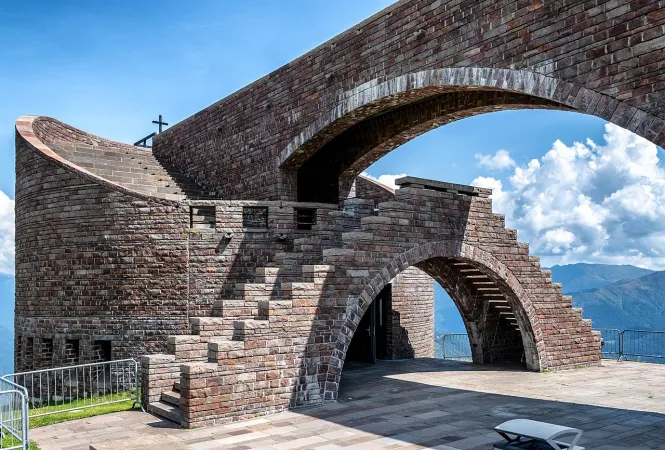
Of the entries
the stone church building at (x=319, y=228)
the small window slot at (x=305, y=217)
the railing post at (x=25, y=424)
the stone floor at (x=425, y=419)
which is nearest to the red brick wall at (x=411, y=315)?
the stone church building at (x=319, y=228)

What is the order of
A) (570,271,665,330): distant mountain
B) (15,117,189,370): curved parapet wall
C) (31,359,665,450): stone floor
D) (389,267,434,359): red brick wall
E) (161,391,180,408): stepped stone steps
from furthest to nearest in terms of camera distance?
1. (570,271,665,330): distant mountain
2. (389,267,434,359): red brick wall
3. (15,117,189,370): curved parapet wall
4. (161,391,180,408): stepped stone steps
5. (31,359,665,450): stone floor

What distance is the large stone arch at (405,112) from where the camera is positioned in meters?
9.06

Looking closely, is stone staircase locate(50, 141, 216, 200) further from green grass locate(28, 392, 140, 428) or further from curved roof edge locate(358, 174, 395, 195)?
green grass locate(28, 392, 140, 428)

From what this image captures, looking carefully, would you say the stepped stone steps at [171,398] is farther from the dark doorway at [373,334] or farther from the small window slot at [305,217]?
the dark doorway at [373,334]

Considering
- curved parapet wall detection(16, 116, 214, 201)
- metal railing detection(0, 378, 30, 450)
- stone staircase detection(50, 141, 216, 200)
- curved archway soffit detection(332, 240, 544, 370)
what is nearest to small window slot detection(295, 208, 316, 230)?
curved archway soffit detection(332, 240, 544, 370)

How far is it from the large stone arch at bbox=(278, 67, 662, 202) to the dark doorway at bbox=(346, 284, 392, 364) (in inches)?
129

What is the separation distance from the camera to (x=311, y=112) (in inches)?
588

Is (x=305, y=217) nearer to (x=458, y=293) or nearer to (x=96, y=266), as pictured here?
(x=458, y=293)

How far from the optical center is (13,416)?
25.2 ft

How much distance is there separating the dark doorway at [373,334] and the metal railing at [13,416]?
8399 millimetres

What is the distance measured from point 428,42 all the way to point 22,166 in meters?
11.3

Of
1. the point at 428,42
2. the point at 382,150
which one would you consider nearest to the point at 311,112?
the point at 382,150

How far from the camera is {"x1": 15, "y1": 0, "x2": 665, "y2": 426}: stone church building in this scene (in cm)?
910

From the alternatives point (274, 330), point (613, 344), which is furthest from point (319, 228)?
point (613, 344)
